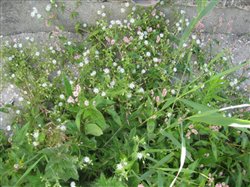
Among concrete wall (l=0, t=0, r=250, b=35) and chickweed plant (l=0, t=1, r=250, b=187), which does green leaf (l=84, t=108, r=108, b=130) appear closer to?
chickweed plant (l=0, t=1, r=250, b=187)

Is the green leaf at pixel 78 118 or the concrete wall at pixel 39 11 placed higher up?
the concrete wall at pixel 39 11

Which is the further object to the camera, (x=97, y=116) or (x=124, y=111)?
(x=124, y=111)

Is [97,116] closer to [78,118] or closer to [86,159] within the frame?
[78,118]

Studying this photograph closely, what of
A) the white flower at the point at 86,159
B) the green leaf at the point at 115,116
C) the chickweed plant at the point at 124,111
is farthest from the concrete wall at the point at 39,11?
the white flower at the point at 86,159

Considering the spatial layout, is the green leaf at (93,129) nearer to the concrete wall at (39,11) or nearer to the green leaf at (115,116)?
the green leaf at (115,116)

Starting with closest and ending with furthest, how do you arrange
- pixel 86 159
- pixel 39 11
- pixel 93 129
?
1. pixel 86 159
2. pixel 93 129
3. pixel 39 11

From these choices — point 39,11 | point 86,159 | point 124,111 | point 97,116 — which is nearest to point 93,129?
point 97,116

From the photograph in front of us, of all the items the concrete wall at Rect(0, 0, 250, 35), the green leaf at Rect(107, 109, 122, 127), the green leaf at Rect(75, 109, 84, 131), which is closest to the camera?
the green leaf at Rect(75, 109, 84, 131)

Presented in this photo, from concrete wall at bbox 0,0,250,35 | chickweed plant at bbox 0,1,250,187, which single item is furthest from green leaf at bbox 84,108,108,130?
concrete wall at bbox 0,0,250,35
